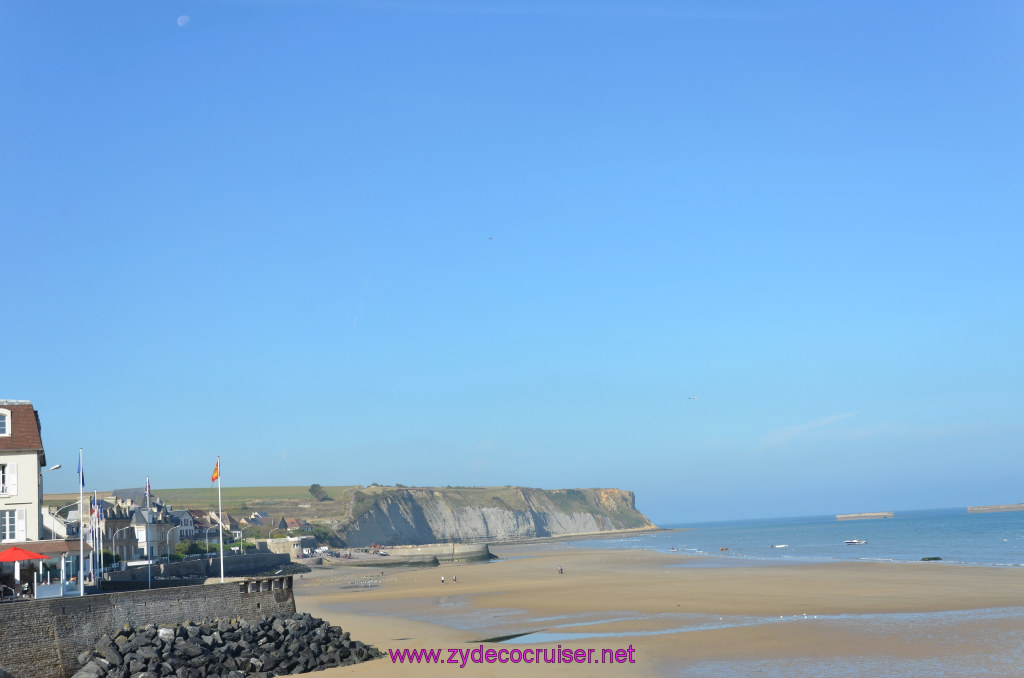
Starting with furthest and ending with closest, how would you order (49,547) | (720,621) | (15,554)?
1. (720,621)
2. (49,547)
3. (15,554)

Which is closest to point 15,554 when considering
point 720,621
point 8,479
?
point 8,479

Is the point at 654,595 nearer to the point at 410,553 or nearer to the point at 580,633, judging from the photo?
the point at 580,633

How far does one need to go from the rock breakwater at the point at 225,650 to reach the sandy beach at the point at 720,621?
1243 millimetres

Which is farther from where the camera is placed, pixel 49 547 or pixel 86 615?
pixel 49 547

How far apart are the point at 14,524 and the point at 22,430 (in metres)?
3.32

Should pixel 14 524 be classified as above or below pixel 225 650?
above

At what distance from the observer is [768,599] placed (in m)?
38.3

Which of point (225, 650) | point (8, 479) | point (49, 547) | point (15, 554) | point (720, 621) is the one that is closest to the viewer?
point (225, 650)

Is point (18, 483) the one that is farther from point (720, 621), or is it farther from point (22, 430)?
point (720, 621)

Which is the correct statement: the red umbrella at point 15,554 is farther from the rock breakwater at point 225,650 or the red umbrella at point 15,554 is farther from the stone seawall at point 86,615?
the rock breakwater at point 225,650

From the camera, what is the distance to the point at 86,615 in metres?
23.3

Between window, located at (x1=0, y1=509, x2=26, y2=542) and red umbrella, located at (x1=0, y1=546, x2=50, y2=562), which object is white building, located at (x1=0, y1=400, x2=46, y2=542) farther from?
red umbrella, located at (x1=0, y1=546, x2=50, y2=562)

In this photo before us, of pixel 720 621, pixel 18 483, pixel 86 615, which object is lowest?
pixel 720 621

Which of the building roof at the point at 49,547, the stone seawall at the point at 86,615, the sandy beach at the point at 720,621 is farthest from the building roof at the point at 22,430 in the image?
the sandy beach at the point at 720,621
